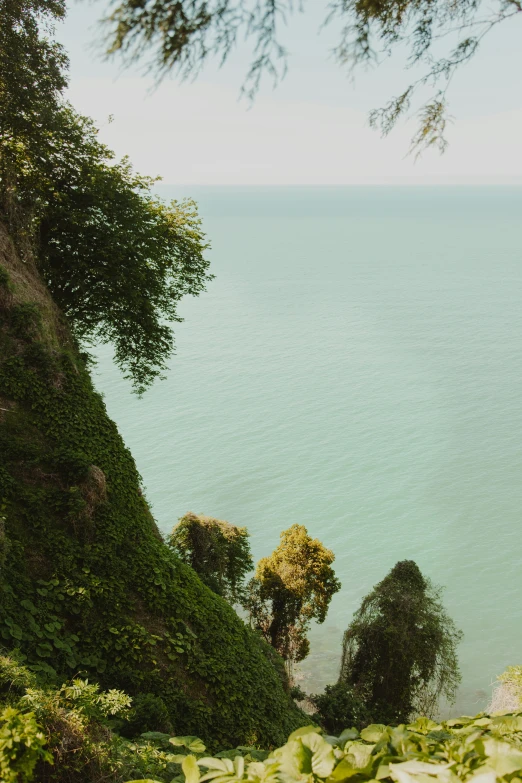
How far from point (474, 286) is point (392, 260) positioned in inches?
1037

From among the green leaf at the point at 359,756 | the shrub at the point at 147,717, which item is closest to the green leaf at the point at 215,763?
the green leaf at the point at 359,756

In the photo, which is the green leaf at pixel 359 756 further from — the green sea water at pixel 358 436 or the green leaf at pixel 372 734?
the green sea water at pixel 358 436

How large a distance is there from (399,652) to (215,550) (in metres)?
5.89

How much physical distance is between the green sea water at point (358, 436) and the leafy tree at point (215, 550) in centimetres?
877

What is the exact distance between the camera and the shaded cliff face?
27.9ft

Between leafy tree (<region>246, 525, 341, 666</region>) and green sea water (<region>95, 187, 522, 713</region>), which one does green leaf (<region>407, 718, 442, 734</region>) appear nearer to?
leafy tree (<region>246, 525, 341, 666</region>)

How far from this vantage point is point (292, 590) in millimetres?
17000

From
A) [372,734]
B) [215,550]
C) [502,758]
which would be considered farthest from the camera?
[215,550]

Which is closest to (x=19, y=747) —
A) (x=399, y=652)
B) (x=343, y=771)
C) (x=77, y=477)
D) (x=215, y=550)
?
(x=343, y=771)

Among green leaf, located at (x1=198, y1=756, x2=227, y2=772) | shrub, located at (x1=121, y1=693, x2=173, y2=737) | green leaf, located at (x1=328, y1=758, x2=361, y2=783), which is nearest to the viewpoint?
green leaf, located at (x1=328, y1=758, x2=361, y2=783)

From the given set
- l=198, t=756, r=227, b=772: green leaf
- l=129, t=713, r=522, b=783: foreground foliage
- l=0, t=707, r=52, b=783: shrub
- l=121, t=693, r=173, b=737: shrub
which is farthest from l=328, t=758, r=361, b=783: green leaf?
l=121, t=693, r=173, b=737: shrub

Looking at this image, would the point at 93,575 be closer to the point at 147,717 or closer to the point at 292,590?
the point at 147,717

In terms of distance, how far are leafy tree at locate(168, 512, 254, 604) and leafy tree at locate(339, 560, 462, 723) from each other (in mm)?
3814

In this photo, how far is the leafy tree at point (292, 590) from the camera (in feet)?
55.9
